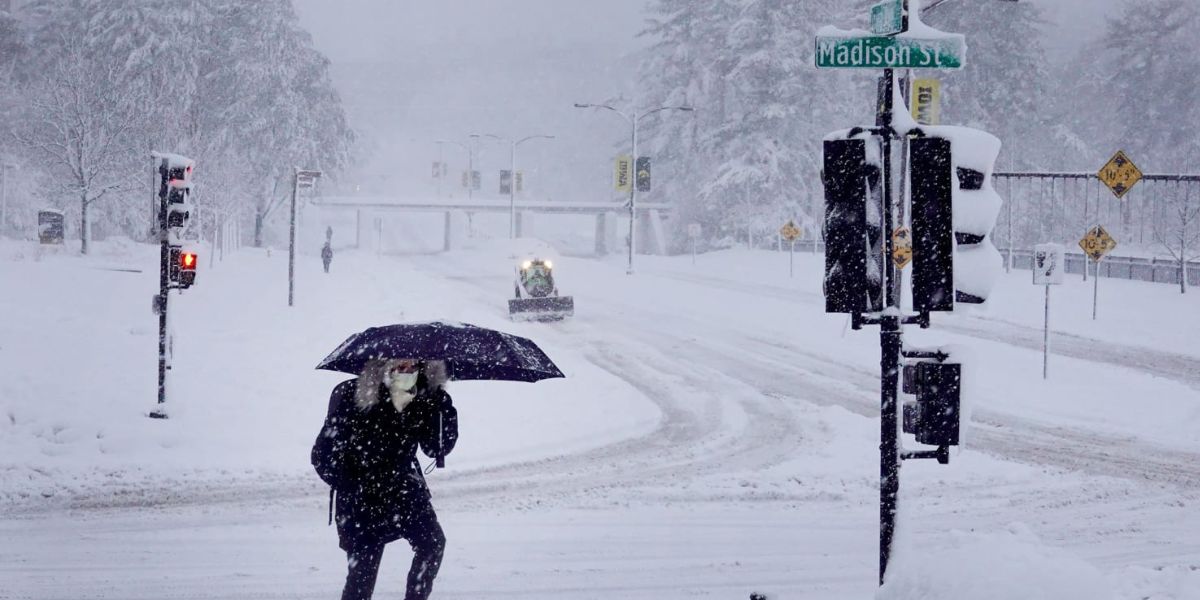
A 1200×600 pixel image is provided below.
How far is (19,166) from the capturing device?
172 feet

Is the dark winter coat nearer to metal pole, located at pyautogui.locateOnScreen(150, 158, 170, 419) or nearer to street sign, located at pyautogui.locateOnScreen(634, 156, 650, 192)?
metal pole, located at pyautogui.locateOnScreen(150, 158, 170, 419)

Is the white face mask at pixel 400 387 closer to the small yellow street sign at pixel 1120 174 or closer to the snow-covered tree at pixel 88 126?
the small yellow street sign at pixel 1120 174

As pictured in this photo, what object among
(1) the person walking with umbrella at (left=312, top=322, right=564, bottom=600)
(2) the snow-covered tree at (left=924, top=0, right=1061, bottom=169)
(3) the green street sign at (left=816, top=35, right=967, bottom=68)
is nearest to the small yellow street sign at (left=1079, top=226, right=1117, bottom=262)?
(3) the green street sign at (left=816, top=35, right=967, bottom=68)

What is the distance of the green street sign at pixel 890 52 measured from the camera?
6234 millimetres

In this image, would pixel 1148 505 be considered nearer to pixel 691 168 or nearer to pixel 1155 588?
pixel 1155 588

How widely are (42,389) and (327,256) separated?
30.3 metres

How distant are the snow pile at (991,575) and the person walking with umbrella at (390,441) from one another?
→ 2430mm

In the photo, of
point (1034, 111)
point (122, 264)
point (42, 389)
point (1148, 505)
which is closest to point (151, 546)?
point (42, 389)

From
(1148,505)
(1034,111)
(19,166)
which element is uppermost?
(1034,111)

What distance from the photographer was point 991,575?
528 centimetres

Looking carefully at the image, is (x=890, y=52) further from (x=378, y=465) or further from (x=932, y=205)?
(x=378, y=465)

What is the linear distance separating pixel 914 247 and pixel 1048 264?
1340 cm

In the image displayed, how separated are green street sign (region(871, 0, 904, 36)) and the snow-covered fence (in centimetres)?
3621

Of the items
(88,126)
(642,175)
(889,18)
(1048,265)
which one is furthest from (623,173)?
(889,18)
